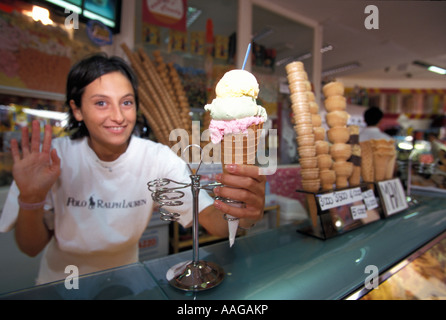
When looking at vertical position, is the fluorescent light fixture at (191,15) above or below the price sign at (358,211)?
above

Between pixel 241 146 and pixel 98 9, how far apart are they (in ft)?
8.64

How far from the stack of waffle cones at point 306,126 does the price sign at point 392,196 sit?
0.68 metres

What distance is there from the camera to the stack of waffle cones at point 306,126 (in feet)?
3.75

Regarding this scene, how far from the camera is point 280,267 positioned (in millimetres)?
996

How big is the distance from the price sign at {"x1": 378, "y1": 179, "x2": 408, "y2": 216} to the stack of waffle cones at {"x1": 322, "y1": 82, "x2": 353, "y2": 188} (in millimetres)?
450

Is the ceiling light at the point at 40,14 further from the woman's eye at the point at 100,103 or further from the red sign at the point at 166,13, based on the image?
the woman's eye at the point at 100,103

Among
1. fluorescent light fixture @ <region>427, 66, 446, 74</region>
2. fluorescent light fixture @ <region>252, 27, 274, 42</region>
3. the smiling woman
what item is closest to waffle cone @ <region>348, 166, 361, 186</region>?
fluorescent light fixture @ <region>427, 66, 446, 74</region>

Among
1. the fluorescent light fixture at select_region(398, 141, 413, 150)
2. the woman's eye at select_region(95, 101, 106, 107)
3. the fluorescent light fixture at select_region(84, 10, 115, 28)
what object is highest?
the fluorescent light fixture at select_region(84, 10, 115, 28)

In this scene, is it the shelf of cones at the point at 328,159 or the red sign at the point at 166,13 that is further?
the red sign at the point at 166,13

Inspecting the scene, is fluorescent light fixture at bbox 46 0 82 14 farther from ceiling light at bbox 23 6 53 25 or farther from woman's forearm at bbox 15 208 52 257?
woman's forearm at bbox 15 208 52 257

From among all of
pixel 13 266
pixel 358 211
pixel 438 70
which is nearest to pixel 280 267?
pixel 358 211

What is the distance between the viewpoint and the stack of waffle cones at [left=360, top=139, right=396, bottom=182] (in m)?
1.61

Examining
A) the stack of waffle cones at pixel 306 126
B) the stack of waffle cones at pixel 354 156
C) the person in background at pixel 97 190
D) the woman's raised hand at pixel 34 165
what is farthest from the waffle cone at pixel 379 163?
the woman's raised hand at pixel 34 165
